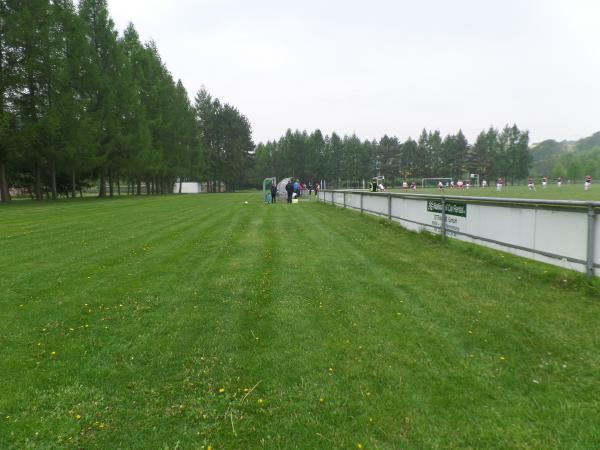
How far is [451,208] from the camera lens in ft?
32.3

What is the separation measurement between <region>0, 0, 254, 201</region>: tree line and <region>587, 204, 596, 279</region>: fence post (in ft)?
111

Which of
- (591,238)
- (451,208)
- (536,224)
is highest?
(451,208)

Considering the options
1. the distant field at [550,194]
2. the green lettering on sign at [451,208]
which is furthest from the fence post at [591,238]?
the distant field at [550,194]

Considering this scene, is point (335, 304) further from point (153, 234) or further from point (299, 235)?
point (153, 234)

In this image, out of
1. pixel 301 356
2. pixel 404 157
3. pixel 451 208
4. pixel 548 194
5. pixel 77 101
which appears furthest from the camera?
pixel 404 157

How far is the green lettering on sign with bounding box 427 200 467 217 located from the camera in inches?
367

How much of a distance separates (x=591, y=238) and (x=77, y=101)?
3905 cm

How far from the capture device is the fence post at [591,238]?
18.1 ft

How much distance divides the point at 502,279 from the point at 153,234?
33.4ft

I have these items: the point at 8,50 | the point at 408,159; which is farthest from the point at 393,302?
the point at 408,159

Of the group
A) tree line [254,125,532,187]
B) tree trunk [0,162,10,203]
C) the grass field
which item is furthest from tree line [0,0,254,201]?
tree line [254,125,532,187]

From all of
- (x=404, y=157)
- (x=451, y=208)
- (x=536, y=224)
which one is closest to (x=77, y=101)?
(x=451, y=208)

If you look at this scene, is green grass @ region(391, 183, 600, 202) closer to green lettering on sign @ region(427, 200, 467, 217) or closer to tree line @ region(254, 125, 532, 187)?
green lettering on sign @ region(427, 200, 467, 217)

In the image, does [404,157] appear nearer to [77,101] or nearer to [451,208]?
[77,101]
